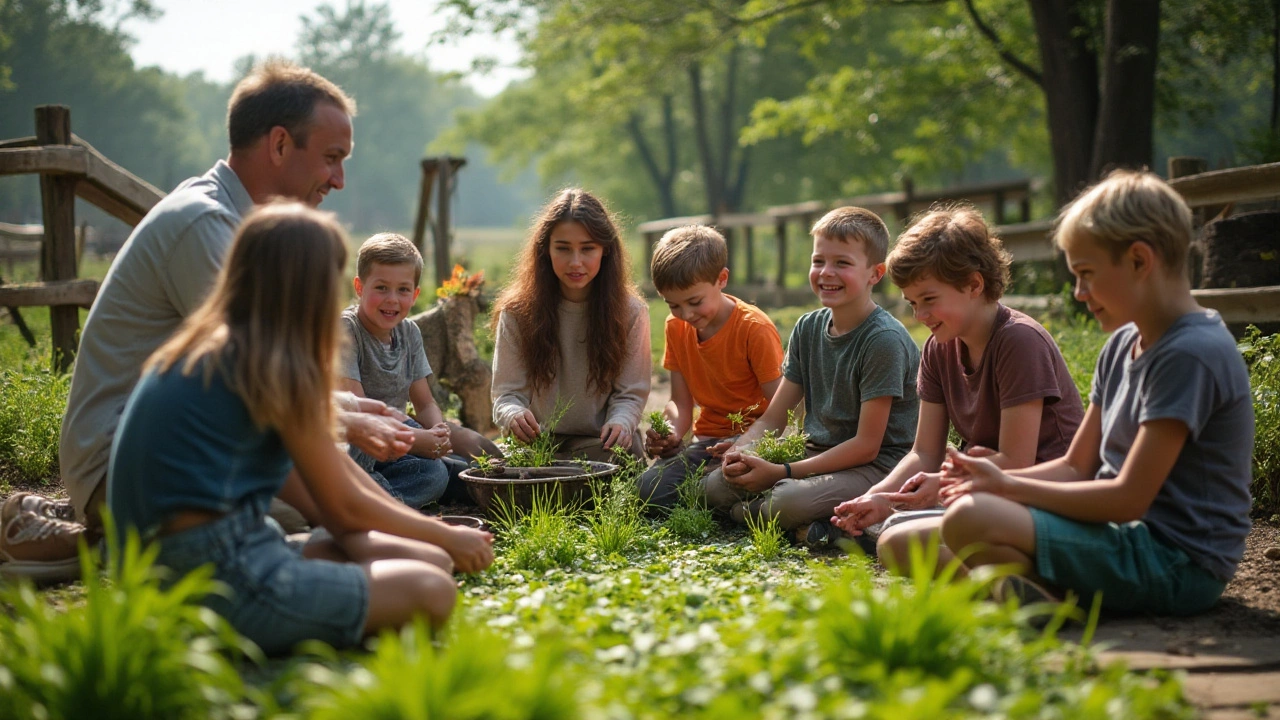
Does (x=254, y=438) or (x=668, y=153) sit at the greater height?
(x=668, y=153)

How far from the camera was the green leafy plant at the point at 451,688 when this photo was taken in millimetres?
1816

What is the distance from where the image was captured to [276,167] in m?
3.76

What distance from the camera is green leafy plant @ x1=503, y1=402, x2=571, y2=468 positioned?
463cm

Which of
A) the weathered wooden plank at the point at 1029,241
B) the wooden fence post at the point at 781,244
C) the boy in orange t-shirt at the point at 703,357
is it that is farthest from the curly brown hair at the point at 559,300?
the wooden fence post at the point at 781,244

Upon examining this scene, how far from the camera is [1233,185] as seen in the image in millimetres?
5922

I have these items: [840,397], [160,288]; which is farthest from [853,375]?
[160,288]

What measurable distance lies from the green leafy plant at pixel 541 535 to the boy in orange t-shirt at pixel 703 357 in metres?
0.64

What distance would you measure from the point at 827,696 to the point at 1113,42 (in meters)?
8.90

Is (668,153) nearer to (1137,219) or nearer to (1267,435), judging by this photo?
(1267,435)

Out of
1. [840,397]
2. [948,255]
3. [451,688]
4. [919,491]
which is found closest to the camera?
[451,688]

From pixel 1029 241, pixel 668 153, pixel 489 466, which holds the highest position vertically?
pixel 668 153

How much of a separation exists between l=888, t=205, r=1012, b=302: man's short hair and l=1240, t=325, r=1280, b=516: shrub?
1392 mm

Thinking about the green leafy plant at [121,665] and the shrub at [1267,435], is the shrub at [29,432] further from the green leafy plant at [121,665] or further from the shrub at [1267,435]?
the shrub at [1267,435]

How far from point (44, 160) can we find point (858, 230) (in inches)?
211
